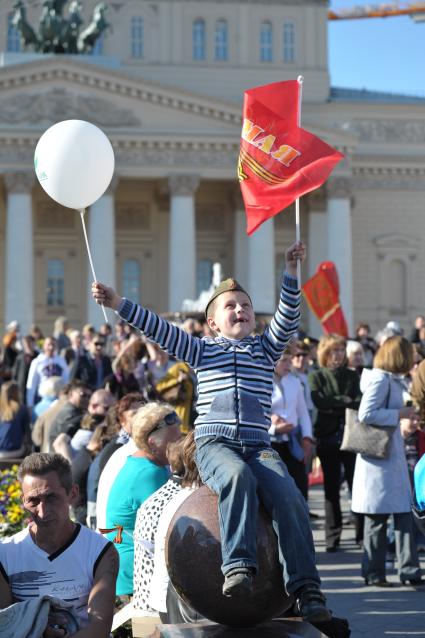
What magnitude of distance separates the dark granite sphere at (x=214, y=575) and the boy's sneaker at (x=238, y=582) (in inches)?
3.3

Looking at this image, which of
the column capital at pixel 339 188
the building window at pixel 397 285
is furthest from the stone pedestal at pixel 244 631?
the building window at pixel 397 285

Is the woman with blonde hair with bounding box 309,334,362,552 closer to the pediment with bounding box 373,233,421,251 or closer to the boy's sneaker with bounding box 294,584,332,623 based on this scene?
the boy's sneaker with bounding box 294,584,332,623

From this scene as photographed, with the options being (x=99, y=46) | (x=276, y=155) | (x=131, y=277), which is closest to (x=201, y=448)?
(x=276, y=155)

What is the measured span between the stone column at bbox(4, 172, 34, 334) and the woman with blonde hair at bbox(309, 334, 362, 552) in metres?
31.4

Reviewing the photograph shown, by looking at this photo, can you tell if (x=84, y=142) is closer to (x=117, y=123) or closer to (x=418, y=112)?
(x=117, y=123)

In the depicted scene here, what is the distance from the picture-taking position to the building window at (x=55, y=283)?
159ft

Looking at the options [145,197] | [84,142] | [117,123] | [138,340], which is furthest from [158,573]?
[145,197]

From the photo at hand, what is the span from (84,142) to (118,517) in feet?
7.58

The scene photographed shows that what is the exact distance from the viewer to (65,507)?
5.02m

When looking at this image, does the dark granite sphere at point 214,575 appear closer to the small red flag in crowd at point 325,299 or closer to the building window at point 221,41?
the small red flag in crowd at point 325,299

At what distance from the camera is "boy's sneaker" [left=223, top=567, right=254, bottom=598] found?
469 centimetres

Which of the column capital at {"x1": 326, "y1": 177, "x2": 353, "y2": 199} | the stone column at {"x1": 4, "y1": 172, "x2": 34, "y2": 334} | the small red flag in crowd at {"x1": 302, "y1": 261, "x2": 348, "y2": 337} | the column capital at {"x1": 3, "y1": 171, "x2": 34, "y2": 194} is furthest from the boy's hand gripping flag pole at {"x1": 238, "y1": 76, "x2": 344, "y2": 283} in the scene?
the column capital at {"x1": 326, "y1": 177, "x2": 353, "y2": 199}

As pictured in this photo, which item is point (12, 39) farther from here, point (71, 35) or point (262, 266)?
point (262, 266)

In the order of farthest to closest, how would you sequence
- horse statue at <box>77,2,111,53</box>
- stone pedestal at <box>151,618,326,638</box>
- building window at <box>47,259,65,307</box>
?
building window at <box>47,259,65,307</box>
horse statue at <box>77,2,111,53</box>
stone pedestal at <box>151,618,326,638</box>
